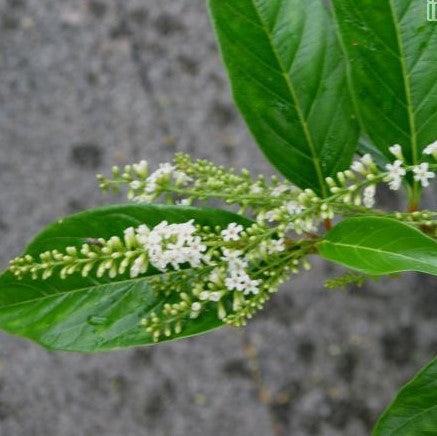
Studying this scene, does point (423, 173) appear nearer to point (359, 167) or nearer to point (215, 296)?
point (359, 167)

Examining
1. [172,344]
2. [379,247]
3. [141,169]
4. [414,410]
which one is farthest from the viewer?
[172,344]

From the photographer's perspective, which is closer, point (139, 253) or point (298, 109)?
point (139, 253)

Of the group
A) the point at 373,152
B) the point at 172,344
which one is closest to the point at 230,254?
the point at 373,152

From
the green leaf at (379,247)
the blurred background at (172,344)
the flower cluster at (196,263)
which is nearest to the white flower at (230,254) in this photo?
the flower cluster at (196,263)

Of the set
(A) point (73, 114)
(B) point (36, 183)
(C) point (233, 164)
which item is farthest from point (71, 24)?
(C) point (233, 164)

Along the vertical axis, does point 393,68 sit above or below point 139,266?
above

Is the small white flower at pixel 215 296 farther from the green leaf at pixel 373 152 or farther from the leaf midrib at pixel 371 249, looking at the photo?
the green leaf at pixel 373 152
